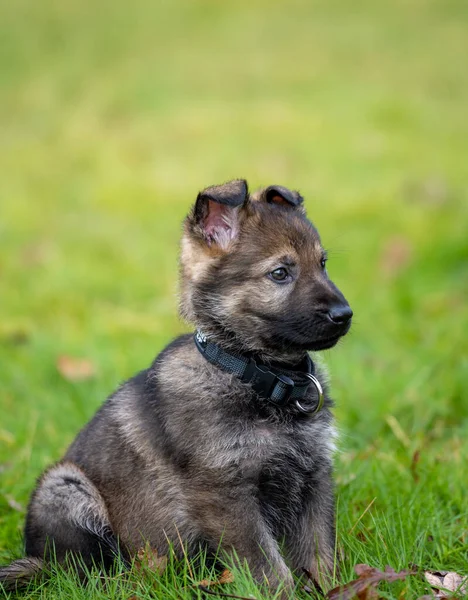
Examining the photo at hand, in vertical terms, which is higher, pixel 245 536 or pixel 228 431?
pixel 228 431

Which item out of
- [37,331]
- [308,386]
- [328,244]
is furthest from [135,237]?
[308,386]

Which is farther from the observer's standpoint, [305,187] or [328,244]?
[305,187]

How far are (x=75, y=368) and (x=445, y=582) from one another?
12.4 feet

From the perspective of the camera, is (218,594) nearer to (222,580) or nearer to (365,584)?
(222,580)

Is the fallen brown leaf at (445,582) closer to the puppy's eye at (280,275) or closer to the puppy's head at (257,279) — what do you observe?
the puppy's head at (257,279)

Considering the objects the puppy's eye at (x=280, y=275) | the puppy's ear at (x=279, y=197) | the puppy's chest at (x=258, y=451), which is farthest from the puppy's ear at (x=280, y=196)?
the puppy's chest at (x=258, y=451)

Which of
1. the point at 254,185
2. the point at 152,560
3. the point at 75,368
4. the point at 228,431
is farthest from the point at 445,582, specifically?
the point at 254,185

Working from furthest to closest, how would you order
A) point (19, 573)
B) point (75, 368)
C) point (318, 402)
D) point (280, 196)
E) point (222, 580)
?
point (75, 368)
point (280, 196)
point (318, 402)
point (19, 573)
point (222, 580)

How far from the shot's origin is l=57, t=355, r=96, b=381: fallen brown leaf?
20.5ft

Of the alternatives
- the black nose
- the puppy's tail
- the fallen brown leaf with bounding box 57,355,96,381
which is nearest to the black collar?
the black nose

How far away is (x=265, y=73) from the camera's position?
54.2 ft

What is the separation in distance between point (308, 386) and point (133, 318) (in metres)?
4.19

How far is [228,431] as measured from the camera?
3363mm

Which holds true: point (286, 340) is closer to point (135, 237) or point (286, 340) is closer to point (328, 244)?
point (328, 244)
